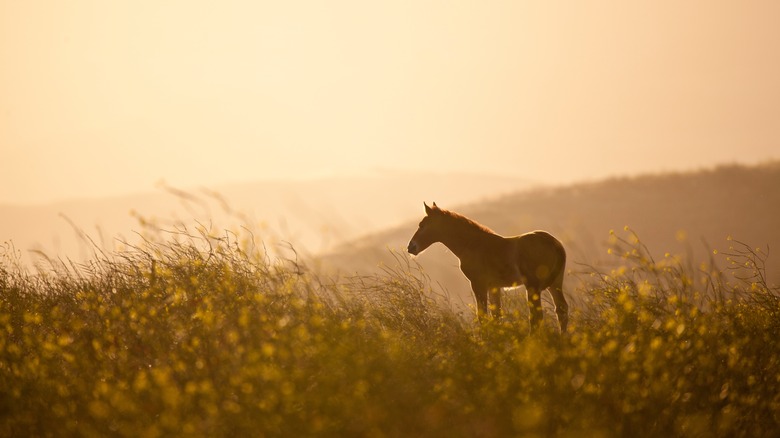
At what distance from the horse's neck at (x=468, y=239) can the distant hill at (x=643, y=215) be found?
19125mm

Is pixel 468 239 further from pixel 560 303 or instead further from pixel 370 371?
pixel 370 371

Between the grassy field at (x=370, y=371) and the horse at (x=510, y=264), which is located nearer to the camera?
the grassy field at (x=370, y=371)

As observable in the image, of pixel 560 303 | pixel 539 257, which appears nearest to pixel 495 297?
pixel 539 257

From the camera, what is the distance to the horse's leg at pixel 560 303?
9570 millimetres

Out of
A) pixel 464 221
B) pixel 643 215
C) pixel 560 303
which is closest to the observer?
pixel 560 303

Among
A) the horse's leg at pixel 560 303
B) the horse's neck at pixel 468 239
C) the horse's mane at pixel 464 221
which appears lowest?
the horse's leg at pixel 560 303

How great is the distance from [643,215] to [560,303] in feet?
90.1

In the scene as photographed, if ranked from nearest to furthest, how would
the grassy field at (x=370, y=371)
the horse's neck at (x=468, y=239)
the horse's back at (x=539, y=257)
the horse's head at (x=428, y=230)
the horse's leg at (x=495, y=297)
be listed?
the grassy field at (x=370, y=371)
the horse's leg at (x=495, y=297)
the horse's back at (x=539, y=257)
the horse's neck at (x=468, y=239)
the horse's head at (x=428, y=230)

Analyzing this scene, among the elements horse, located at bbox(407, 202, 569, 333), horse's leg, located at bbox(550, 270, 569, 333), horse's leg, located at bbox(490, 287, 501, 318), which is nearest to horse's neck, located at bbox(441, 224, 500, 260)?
horse, located at bbox(407, 202, 569, 333)

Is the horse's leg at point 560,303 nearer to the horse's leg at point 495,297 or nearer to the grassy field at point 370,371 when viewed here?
the horse's leg at point 495,297

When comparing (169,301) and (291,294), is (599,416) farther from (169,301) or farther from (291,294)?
(169,301)

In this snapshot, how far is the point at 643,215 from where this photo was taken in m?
35.5

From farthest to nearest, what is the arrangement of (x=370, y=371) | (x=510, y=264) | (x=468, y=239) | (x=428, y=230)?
(x=428, y=230)
(x=468, y=239)
(x=510, y=264)
(x=370, y=371)

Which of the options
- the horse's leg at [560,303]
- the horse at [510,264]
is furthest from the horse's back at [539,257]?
the horse's leg at [560,303]
